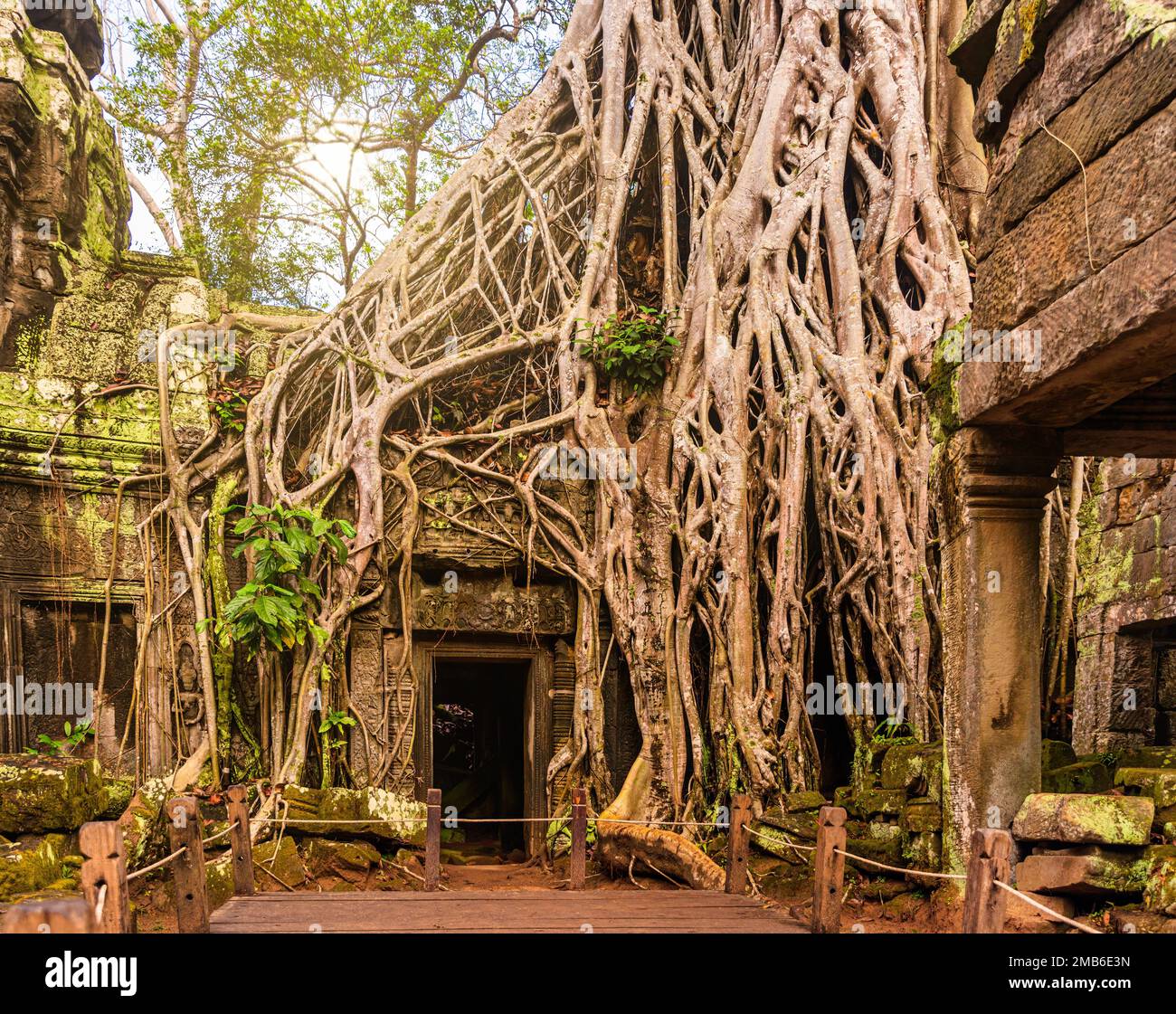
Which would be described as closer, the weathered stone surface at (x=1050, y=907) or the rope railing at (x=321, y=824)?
the rope railing at (x=321, y=824)

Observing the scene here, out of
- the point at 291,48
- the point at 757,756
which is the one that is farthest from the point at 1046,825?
the point at 291,48

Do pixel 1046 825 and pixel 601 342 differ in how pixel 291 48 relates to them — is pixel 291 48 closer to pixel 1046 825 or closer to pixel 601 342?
pixel 601 342

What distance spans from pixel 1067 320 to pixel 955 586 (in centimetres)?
106

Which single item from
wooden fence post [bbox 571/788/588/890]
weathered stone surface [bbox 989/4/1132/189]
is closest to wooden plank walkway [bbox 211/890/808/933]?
wooden fence post [bbox 571/788/588/890]

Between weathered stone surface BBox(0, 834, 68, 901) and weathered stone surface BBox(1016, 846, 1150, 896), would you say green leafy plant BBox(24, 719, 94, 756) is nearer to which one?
weathered stone surface BBox(0, 834, 68, 901)

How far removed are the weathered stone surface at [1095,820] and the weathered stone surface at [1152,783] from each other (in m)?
0.06

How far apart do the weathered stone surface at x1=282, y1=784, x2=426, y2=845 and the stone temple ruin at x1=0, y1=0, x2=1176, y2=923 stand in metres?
0.33

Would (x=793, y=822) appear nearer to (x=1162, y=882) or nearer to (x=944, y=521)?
(x=944, y=521)

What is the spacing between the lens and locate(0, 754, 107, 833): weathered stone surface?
174 inches

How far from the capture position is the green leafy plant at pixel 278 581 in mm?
5633

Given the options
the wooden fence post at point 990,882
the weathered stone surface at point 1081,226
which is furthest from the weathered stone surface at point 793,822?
the weathered stone surface at point 1081,226

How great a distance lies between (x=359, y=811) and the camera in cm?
571

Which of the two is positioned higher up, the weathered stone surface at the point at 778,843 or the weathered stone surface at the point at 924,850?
the weathered stone surface at the point at 924,850

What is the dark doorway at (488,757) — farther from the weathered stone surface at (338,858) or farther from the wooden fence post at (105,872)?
the wooden fence post at (105,872)
